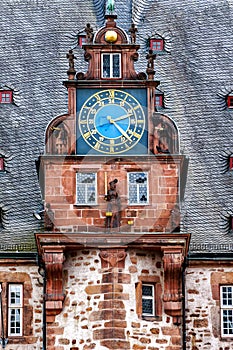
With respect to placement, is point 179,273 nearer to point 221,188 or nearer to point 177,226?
point 177,226

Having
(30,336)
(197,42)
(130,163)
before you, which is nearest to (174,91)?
(197,42)

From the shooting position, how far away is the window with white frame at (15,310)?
139ft

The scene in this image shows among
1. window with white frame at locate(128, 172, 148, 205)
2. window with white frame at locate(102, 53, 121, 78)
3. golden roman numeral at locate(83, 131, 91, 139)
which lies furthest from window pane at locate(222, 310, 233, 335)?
window with white frame at locate(102, 53, 121, 78)

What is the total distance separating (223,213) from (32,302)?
519cm

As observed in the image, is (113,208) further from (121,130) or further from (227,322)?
(227,322)

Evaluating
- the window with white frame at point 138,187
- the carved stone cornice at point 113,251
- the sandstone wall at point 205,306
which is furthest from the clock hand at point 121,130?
the sandstone wall at point 205,306

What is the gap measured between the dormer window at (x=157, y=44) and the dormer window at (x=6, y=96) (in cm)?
423

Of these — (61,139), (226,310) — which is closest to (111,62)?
(61,139)

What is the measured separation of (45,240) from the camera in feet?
135

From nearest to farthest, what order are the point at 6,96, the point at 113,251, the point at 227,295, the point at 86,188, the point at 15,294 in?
the point at 113,251 → the point at 86,188 → the point at 15,294 → the point at 227,295 → the point at 6,96

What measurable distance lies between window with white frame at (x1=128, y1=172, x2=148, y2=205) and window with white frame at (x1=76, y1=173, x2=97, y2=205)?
2.69 ft

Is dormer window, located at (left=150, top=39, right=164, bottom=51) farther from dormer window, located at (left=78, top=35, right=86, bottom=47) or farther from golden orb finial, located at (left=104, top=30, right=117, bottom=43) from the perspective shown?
golden orb finial, located at (left=104, top=30, right=117, bottom=43)

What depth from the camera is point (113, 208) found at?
4200 cm

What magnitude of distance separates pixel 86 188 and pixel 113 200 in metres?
0.73
